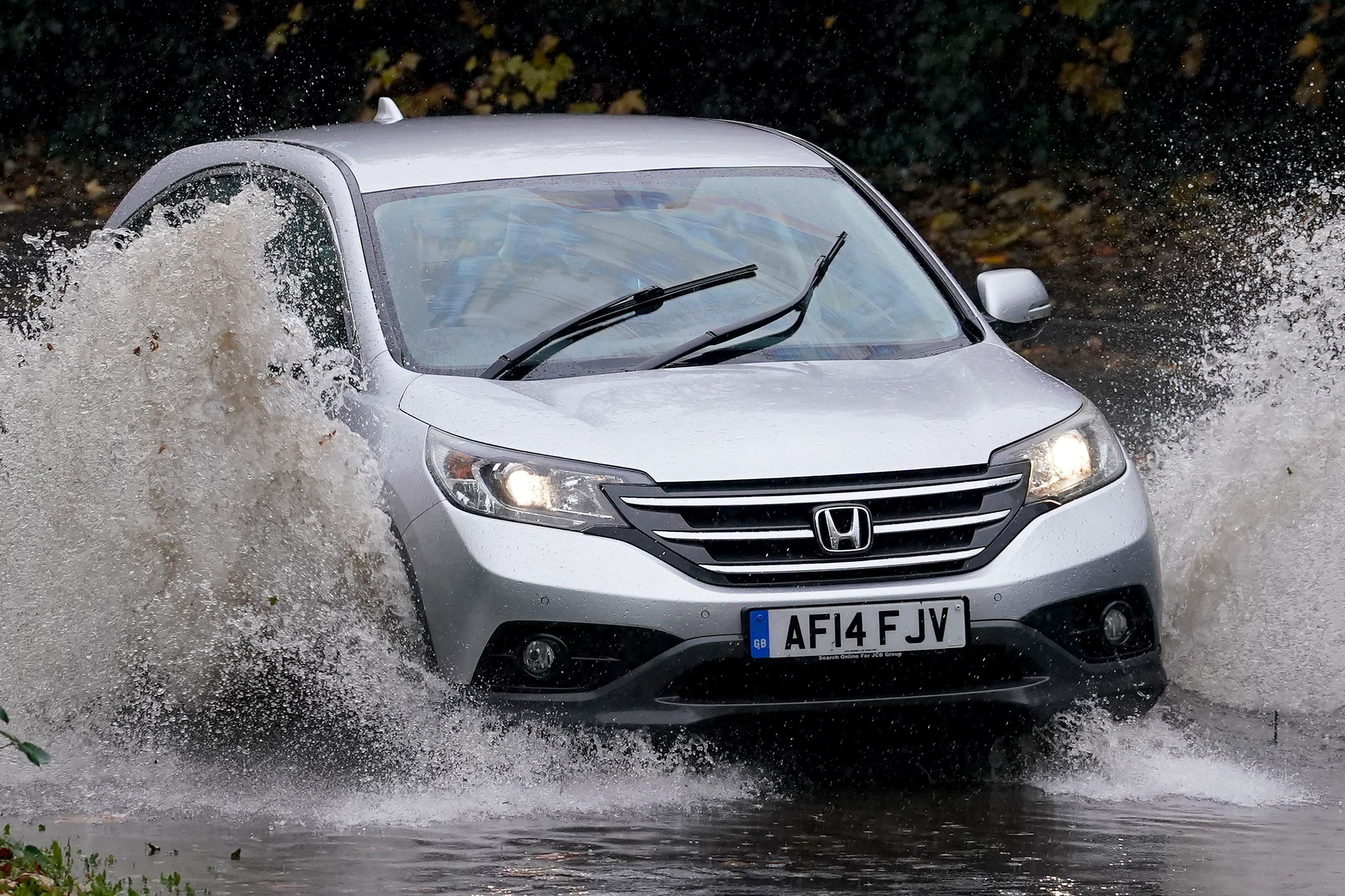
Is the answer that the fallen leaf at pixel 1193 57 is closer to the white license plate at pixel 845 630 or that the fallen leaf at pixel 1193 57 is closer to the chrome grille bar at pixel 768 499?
the chrome grille bar at pixel 768 499

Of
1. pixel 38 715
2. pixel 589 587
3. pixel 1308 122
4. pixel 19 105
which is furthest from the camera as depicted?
pixel 19 105

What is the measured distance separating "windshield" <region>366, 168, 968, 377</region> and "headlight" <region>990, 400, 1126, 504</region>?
654mm

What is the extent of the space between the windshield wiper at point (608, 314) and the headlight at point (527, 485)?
1.66 feet

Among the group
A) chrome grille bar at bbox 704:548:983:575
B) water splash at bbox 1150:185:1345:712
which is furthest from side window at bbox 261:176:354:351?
water splash at bbox 1150:185:1345:712

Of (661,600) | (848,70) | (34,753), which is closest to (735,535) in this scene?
(661,600)

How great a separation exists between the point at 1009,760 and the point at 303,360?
213 centimetres

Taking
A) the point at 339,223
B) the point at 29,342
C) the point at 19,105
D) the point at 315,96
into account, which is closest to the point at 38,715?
the point at 29,342

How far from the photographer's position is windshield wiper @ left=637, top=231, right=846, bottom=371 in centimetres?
593

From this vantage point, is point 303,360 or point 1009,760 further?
point 303,360

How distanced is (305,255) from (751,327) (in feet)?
4.47

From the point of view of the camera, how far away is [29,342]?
6.28 metres

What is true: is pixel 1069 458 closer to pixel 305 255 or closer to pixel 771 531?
pixel 771 531

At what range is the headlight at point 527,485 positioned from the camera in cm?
526

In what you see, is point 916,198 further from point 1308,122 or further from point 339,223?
point 339,223
